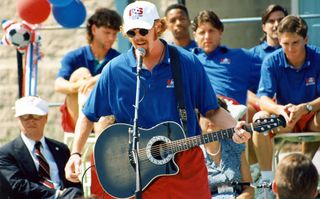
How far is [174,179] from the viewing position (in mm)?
6730

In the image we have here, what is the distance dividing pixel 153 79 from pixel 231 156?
1820 millimetres

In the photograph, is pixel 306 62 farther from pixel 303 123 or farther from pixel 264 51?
pixel 264 51

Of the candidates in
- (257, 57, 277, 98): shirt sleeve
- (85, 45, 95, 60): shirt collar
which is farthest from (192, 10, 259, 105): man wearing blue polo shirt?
(85, 45, 95, 60): shirt collar

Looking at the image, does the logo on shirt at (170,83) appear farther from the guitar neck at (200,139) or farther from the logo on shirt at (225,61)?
the logo on shirt at (225,61)

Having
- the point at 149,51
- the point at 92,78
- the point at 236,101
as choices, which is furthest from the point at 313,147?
the point at 149,51

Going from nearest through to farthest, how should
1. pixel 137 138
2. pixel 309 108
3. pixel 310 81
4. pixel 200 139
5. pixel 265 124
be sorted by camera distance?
pixel 137 138
pixel 265 124
pixel 200 139
pixel 309 108
pixel 310 81

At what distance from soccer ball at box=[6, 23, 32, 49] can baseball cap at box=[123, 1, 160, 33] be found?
10.2 feet

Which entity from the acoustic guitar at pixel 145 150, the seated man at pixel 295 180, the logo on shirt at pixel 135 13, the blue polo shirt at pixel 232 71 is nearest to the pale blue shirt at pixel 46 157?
Answer: the acoustic guitar at pixel 145 150

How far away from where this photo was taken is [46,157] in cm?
834

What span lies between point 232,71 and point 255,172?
960mm

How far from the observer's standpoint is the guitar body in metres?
6.71

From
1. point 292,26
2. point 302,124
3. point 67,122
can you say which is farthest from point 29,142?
point 292,26

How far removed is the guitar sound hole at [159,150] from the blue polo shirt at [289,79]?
2.36 meters

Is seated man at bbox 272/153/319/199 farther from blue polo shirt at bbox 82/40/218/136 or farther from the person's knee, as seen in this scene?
the person's knee
